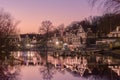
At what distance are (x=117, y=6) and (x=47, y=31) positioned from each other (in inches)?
5343

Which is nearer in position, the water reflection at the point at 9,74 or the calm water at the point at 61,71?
the water reflection at the point at 9,74

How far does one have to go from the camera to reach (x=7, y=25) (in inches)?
2576

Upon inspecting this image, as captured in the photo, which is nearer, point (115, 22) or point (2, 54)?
point (115, 22)

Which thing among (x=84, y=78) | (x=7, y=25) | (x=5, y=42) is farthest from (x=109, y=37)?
(x=84, y=78)

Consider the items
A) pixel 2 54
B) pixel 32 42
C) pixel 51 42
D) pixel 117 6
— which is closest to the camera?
pixel 117 6

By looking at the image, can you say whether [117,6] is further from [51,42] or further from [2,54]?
[51,42]

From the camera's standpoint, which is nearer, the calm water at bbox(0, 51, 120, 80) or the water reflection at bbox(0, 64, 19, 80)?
the water reflection at bbox(0, 64, 19, 80)

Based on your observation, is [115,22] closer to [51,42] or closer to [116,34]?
[116,34]

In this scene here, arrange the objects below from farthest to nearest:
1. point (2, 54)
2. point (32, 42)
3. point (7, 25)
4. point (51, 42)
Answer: point (32, 42) → point (51, 42) → point (7, 25) → point (2, 54)

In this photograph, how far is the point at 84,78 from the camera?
2602cm

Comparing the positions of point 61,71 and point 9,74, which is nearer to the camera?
point 9,74

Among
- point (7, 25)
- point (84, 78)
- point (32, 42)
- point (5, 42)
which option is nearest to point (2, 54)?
point (5, 42)

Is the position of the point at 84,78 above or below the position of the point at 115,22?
below

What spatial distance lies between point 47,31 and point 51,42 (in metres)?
5.49
